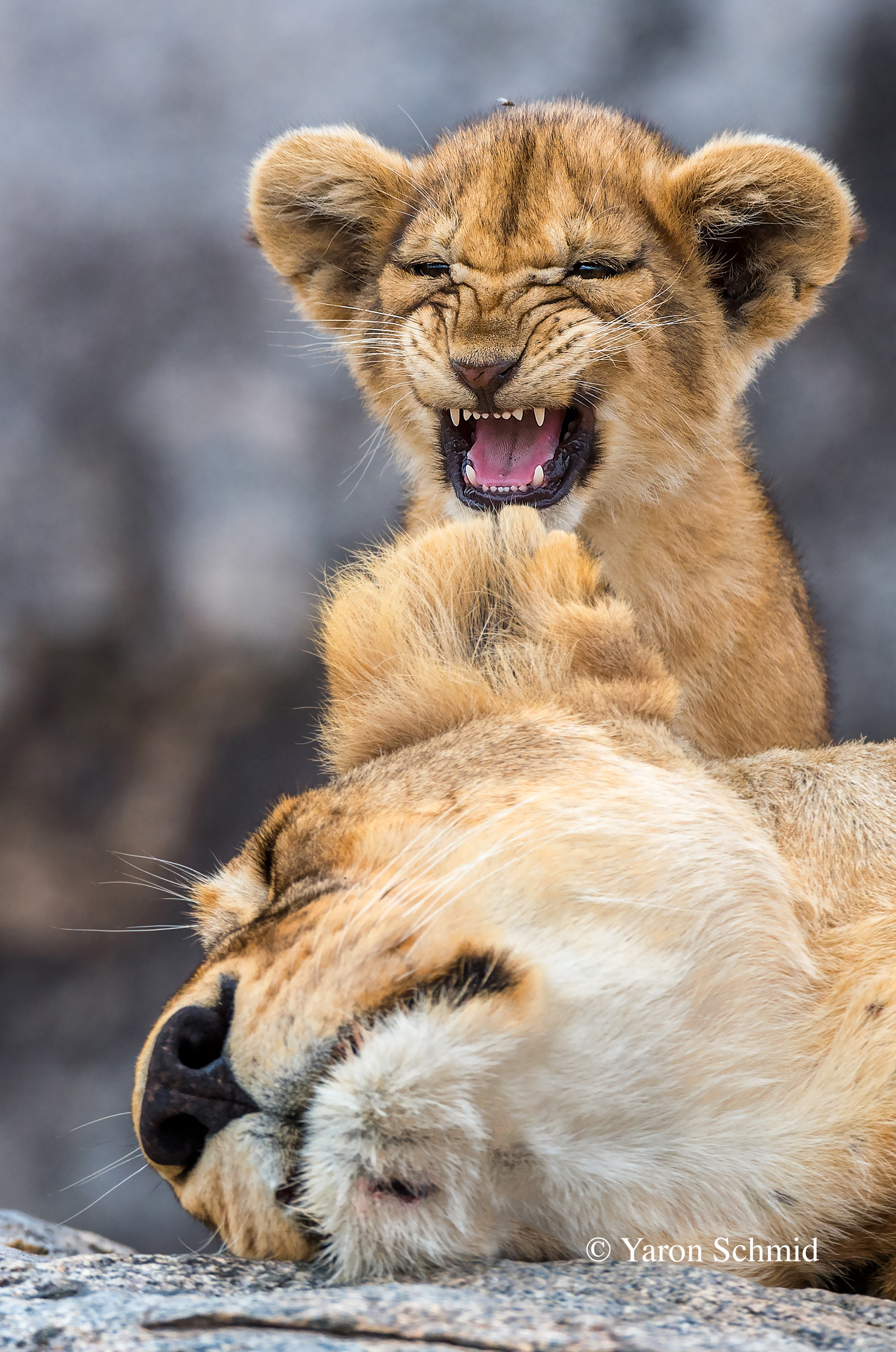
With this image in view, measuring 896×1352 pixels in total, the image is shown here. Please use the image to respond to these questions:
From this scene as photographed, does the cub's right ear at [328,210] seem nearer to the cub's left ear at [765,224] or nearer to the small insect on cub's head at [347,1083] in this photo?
the cub's left ear at [765,224]

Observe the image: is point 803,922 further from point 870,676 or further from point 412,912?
point 870,676

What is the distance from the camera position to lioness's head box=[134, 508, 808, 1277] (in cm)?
66

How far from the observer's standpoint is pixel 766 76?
94.5 inches

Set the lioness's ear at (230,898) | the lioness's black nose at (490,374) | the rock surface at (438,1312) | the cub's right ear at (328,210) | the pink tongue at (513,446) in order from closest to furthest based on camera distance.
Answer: the rock surface at (438,1312) < the lioness's ear at (230,898) < the lioness's black nose at (490,374) < the pink tongue at (513,446) < the cub's right ear at (328,210)

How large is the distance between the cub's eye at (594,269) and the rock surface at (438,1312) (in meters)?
1.23

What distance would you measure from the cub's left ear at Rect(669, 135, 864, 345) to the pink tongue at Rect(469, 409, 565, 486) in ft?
1.06

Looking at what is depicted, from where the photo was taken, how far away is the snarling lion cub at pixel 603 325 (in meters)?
1.62

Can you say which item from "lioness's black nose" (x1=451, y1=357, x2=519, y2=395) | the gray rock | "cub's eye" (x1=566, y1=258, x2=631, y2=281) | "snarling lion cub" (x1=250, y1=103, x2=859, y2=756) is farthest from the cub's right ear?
the gray rock

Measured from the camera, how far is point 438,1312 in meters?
0.62

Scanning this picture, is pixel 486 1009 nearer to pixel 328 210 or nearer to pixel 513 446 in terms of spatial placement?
pixel 513 446

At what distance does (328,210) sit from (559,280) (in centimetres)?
43

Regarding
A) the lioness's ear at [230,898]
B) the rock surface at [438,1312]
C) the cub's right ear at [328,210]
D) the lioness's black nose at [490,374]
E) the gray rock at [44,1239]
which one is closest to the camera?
the rock surface at [438,1312]

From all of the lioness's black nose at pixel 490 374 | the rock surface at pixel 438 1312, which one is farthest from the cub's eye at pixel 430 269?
the rock surface at pixel 438 1312

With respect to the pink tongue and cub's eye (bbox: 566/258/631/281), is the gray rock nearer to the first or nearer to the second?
the pink tongue
